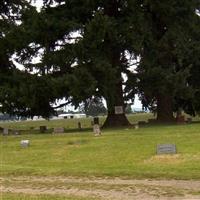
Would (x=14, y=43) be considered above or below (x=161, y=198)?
above

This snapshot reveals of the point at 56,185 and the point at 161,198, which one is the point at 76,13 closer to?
the point at 56,185

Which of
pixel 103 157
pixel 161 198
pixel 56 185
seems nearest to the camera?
pixel 161 198

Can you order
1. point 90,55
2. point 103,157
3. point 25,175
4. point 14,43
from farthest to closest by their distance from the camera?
point 14,43 < point 90,55 < point 103,157 < point 25,175

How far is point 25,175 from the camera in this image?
2061 centimetres

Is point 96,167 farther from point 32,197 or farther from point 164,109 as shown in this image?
point 164,109

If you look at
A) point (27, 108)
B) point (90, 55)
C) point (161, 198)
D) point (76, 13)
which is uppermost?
point (76, 13)

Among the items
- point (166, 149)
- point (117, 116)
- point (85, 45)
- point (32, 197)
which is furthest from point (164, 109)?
point (32, 197)

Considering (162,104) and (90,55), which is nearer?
(90,55)

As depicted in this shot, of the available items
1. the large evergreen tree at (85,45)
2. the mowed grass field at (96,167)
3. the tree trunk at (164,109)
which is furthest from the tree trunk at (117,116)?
the mowed grass field at (96,167)

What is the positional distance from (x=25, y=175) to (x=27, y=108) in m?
26.1

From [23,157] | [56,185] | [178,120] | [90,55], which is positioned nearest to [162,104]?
[178,120]

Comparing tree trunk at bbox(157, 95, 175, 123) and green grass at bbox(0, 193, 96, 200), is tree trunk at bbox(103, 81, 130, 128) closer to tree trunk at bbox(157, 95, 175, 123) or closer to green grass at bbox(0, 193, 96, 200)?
tree trunk at bbox(157, 95, 175, 123)

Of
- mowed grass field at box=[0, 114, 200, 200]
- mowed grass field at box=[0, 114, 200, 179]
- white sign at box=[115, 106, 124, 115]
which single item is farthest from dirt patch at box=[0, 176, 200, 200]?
white sign at box=[115, 106, 124, 115]

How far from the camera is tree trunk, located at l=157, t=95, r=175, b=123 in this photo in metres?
48.2
